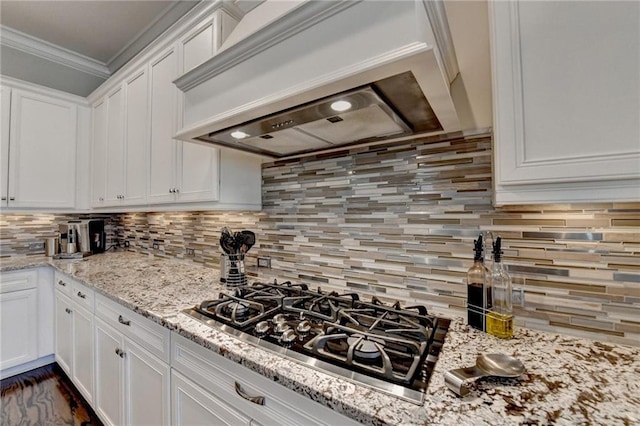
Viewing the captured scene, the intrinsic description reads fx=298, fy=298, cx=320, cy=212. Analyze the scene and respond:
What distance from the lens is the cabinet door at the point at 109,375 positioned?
4.94 feet

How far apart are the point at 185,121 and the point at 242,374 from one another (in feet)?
3.64

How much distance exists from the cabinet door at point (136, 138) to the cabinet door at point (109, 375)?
94 cm

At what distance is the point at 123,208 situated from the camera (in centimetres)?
243

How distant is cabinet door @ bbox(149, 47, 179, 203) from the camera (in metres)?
1.90

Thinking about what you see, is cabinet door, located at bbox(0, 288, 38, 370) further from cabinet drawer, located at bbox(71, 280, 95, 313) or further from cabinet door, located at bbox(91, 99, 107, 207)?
cabinet door, located at bbox(91, 99, 107, 207)

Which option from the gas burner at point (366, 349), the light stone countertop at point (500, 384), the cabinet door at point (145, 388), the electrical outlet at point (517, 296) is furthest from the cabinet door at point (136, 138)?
the electrical outlet at point (517, 296)

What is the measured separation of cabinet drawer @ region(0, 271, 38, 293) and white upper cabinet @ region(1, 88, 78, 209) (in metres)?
0.62

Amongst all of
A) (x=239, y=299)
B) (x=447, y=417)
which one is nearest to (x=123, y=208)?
(x=239, y=299)

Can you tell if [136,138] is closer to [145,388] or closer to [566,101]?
[145,388]

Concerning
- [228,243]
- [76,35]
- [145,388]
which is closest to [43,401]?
[145,388]

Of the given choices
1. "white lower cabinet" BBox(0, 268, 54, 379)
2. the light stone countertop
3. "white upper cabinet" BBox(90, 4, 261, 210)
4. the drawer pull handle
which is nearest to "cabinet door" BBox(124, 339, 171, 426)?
the light stone countertop

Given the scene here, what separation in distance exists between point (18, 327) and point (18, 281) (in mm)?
365

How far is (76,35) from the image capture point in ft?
8.66

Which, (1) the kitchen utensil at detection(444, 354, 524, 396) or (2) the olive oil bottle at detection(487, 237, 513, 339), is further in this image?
(2) the olive oil bottle at detection(487, 237, 513, 339)
